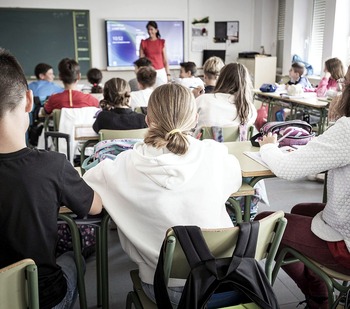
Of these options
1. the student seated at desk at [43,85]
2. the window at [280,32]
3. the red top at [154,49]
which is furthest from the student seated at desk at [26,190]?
the window at [280,32]

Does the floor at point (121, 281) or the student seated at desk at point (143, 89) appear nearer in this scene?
the floor at point (121, 281)

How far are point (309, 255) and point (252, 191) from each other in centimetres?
47

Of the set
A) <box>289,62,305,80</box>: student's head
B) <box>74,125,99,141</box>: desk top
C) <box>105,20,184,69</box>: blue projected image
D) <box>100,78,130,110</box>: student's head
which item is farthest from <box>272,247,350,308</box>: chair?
<box>105,20,184,69</box>: blue projected image

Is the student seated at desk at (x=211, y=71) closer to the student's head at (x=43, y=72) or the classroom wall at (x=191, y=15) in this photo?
the student's head at (x=43, y=72)

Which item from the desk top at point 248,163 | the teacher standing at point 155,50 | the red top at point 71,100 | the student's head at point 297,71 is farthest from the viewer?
the teacher standing at point 155,50

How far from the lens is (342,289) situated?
150 centimetres

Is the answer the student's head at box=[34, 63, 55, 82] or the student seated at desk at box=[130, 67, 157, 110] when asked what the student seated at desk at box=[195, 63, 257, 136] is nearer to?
the student seated at desk at box=[130, 67, 157, 110]

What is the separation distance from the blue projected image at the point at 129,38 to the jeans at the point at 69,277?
6.70 meters

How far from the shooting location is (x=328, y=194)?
1.61 metres

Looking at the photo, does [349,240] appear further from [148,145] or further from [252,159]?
[148,145]

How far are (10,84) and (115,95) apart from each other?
6.23ft

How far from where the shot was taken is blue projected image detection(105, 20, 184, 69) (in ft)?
25.2

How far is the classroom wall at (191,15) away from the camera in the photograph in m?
7.48

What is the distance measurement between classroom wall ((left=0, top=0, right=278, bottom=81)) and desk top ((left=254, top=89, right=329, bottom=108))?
291 centimetres
